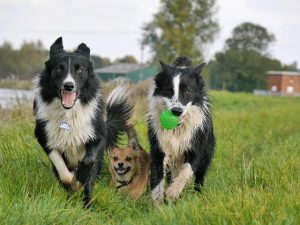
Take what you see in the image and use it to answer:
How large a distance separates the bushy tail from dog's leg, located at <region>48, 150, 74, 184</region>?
4.03ft

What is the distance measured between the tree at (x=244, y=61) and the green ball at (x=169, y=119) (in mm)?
73008

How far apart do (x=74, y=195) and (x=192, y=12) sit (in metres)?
40.2

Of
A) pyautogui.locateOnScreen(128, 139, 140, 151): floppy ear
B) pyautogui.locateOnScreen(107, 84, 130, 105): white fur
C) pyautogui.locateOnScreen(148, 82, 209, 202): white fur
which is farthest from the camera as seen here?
pyautogui.locateOnScreen(128, 139, 140, 151): floppy ear

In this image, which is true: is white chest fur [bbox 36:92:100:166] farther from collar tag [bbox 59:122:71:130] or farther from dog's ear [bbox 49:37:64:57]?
dog's ear [bbox 49:37:64:57]

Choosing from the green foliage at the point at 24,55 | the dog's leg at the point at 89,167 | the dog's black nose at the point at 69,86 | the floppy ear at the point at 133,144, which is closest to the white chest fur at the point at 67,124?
the dog's leg at the point at 89,167

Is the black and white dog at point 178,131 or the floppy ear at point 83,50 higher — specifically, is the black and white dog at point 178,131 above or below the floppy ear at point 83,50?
below

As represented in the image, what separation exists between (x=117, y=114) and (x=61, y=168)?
1687 mm

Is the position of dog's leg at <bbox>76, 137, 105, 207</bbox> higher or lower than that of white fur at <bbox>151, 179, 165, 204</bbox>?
higher

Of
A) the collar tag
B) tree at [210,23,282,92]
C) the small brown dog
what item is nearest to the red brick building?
tree at [210,23,282,92]

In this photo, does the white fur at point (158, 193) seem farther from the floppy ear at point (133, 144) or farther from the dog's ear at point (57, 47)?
the dog's ear at point (57, 47)

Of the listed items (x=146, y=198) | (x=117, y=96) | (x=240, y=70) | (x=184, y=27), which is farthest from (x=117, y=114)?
(x=240, y=70)

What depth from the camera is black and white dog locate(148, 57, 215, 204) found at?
6168mm

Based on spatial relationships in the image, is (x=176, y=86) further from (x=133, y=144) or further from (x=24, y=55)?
(x=24, y=55)

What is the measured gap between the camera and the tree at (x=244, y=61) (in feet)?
264
